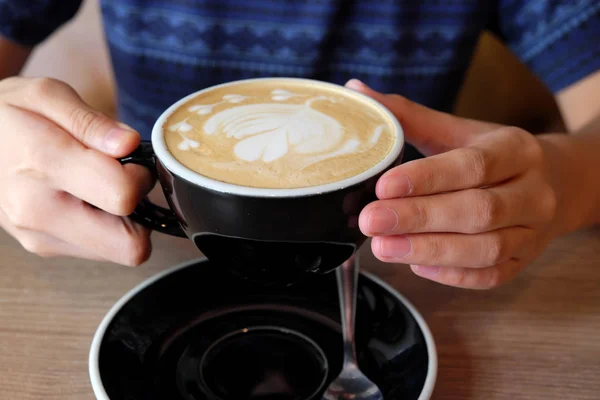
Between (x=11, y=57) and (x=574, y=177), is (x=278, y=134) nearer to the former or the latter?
(x=574, y=177)

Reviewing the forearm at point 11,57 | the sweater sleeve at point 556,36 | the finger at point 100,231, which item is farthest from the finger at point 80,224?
the sweater sleeve at point 556,36

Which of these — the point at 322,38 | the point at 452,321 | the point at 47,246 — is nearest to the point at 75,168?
the point at 47,246

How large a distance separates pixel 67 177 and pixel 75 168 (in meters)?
0.01

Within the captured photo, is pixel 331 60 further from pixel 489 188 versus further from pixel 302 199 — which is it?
pixel 302 199

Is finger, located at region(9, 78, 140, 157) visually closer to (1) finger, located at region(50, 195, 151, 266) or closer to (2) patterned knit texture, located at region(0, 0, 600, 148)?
(1) finger, located at region(50, 195, 151, 266)

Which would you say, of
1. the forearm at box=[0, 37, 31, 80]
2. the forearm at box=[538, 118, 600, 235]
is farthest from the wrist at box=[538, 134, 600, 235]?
the forearm at box=[0, 37, 31, 80]

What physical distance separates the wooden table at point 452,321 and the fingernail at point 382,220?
0.16 metres

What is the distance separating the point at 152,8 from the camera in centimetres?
85

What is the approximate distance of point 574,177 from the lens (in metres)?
0.60

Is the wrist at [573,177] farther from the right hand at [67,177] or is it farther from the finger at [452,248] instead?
the right hand at [67,177]

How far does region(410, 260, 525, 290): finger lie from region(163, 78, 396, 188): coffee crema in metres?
0.12

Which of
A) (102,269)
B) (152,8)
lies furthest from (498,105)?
(102,269)

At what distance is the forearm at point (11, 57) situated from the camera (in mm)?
898

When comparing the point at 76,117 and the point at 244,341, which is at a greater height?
the point at 76,117
